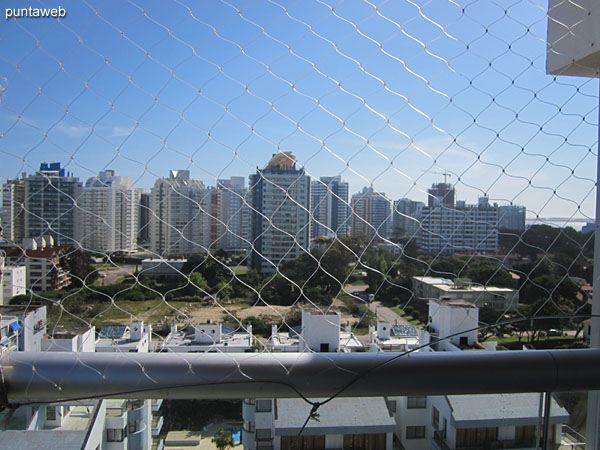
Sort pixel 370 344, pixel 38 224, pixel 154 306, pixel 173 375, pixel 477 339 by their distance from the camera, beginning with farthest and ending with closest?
pixel 370 344
pixel 477 339
pixel 154 306
pixel 38 224
pixel 173 375

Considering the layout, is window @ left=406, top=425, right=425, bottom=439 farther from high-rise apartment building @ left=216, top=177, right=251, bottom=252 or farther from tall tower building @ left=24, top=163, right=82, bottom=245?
tall tower building @ left=24, top=163, right=82, bottom=245

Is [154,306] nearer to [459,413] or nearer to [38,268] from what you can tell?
[38,268]

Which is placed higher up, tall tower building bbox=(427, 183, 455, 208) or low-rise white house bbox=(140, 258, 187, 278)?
tall tower building bbox=(427, 183, 455, 208)

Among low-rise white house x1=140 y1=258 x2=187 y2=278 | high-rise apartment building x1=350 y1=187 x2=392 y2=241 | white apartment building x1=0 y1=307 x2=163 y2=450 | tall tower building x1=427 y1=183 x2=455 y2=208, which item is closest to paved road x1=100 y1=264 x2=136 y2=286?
low-rise white house x1=140 y1=258 x2=187 y2=278

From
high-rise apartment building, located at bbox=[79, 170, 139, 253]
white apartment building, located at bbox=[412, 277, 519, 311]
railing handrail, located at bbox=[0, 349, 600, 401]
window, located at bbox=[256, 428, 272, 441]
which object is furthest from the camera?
white apartment building, located at bbox=[412, 277, 519, 311]

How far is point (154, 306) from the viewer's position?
43.9 inches

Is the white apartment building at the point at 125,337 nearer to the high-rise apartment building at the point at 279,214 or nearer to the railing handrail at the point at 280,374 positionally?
the railing handrail at the point at 280,374

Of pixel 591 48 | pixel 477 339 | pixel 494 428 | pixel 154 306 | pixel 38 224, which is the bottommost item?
pixel 494 428

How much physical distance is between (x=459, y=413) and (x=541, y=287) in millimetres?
512

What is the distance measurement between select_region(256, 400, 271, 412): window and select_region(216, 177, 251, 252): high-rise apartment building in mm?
349

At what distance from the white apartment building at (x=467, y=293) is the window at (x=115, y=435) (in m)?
0.80

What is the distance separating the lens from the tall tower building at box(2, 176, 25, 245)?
955 mm

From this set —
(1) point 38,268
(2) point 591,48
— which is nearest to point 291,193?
(1) point 38,268

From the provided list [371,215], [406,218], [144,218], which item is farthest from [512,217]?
[144,218]
